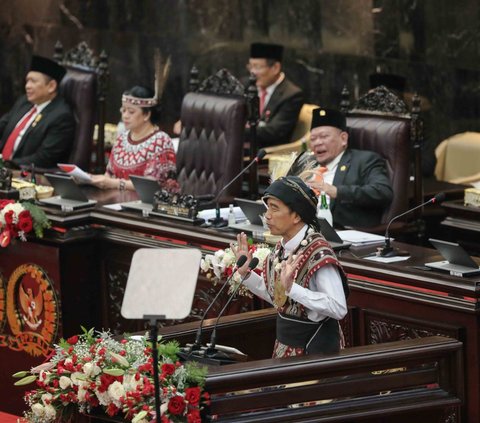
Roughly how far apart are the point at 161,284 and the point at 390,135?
10.6 ft

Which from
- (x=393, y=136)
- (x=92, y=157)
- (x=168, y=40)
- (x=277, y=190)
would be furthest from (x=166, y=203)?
(x=168, y=40)

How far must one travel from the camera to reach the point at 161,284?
3771 mm

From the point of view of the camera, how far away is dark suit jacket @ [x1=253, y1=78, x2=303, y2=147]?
862cm

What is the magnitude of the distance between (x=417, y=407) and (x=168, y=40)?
252 inches

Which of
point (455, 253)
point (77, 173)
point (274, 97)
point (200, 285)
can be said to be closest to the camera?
point (455, 253)

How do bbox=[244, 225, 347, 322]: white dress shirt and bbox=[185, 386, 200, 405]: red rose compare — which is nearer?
bbox=[185, 386, 200, 405]: red rose

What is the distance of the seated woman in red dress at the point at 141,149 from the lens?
7301 millimetres

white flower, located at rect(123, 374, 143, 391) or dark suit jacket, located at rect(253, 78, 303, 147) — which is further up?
dark suit jacket, located at rect(253, 78, 303, 147)

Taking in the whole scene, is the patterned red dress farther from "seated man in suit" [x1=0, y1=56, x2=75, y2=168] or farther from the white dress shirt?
the white dress shirt

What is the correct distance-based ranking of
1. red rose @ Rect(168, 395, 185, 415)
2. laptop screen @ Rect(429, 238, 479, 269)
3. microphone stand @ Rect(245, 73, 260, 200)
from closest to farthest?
red rose @ Rect(168, 395, 185, 415)
laptop screen @ Rect(429, 238, 479, 269)
microphone stand @ Rect(245, 73, 260, 200)

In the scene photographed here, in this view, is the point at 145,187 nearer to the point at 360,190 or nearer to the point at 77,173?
the point at 77,173

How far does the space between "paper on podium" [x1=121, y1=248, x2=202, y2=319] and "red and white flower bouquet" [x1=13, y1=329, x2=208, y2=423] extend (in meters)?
0.40

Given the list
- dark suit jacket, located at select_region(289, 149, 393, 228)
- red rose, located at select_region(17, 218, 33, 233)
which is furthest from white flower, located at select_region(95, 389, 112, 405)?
dark suit jacket, located at select_region(289, 149, 393, 228)

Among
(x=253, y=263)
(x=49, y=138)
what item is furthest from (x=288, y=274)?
(x=49, y=138)
